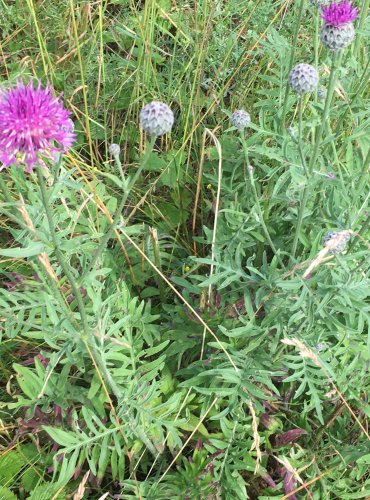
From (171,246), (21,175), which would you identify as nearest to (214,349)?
(171,246)

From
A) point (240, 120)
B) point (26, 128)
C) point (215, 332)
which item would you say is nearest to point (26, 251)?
point (26, 128)

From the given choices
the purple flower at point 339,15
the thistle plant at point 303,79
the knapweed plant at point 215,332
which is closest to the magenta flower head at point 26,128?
the knapweed plant at point 215,332

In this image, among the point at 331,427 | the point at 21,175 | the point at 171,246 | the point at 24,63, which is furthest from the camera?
the point at 24,63

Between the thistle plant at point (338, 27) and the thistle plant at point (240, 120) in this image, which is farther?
the thistle plant at point (240, 120)

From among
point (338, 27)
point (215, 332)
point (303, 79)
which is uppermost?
point (338, 27)

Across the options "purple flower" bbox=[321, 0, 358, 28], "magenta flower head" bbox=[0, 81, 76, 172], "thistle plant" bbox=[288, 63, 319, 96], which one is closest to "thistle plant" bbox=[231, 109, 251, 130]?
"thistle plant" bbox=[288, 63, 319, 96]

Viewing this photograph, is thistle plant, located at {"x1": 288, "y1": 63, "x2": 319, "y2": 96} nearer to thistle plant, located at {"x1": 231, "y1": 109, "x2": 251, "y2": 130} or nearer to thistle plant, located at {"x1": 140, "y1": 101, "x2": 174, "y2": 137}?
thistle plant, located at {"x1": 231, "y1": 109, "x2": 251, "y2": 130}

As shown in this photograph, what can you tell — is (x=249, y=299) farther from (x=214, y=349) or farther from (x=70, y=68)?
(x=70, y=68)

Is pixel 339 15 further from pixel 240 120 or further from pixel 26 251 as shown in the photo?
pixel 26 251

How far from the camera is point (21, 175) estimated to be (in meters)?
1.84

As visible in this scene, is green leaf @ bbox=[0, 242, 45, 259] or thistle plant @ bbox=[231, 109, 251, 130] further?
thistle plant @ bbox=[231, 109, 251, 130]

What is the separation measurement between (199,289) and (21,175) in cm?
76

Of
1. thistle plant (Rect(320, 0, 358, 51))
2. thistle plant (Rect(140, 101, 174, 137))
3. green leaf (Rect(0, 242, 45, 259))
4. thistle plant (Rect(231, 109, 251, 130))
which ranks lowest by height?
green leaf (Rect(0, 242, 45, 259))

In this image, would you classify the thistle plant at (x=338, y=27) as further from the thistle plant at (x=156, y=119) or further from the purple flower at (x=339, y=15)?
the thistle plant at (x=156, y=119)
